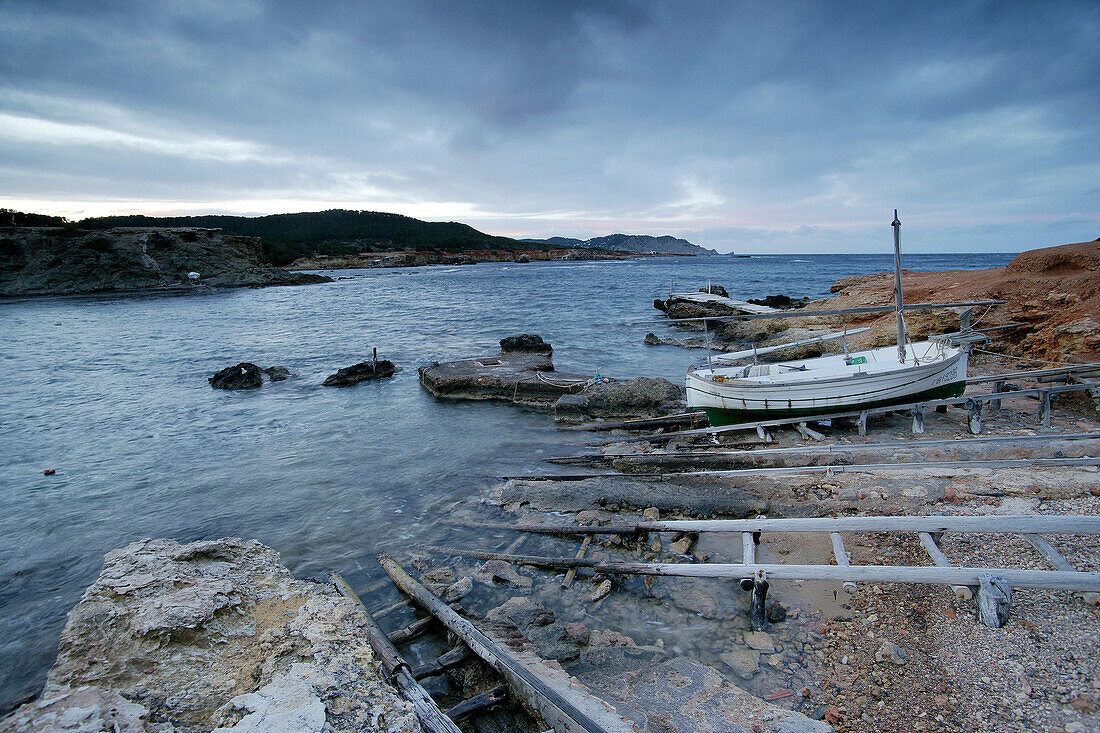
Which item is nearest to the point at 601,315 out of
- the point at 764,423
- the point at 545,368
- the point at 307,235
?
the point at 545,368

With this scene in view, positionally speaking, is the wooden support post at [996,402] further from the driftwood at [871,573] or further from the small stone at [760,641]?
the small stone at [760,641]

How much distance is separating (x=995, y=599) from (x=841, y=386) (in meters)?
7.17

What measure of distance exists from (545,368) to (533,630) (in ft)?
42.1

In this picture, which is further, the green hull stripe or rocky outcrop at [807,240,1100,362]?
rocky outcrop at [807,240,1100,362]

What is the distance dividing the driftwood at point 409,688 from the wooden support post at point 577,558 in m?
2.47

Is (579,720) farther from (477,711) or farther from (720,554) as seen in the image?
(720,554)

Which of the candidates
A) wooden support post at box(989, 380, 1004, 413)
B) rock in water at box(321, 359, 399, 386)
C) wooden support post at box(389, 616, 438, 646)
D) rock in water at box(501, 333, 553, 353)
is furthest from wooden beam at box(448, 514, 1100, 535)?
rock in water at box(501, 333, 553, 353)

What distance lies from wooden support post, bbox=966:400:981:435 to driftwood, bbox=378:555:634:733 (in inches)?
396

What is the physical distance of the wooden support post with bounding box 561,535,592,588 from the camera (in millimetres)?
6583

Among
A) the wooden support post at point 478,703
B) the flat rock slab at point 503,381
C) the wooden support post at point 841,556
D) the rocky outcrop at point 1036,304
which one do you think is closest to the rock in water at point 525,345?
the flat rock slab at point 503,381

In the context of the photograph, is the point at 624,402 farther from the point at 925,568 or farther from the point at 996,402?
the point at 925,568

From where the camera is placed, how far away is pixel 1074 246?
1920cm

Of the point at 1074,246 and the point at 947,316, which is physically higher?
the point at 1074,246

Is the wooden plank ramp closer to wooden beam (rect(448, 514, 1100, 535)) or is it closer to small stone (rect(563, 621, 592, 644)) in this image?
wooden beam (rect(448, 514, 1100, 535))
